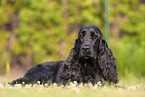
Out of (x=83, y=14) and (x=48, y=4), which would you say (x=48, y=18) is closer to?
(x=48, y=4)

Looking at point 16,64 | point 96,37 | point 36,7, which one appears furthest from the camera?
point 16,64

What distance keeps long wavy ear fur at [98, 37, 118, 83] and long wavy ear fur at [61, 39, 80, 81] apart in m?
0.52

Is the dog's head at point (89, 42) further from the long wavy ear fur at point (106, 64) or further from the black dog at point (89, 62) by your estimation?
the long wavy ear fur at point (106, 64)

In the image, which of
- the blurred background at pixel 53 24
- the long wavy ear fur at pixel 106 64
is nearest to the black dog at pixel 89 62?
the long wavy ear fur at pixel 106 64

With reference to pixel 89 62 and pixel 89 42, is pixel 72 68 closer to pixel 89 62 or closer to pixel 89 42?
pixel 89 62

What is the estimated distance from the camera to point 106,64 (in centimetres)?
634

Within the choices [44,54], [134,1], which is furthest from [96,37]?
[134,1]

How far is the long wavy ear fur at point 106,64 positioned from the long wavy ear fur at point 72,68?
1.70ft

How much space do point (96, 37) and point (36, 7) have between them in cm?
1893

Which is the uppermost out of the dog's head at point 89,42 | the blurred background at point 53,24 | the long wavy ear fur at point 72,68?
the blurred background at point 53,24

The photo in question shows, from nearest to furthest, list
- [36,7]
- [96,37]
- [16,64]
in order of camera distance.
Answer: [96,37] → [36,7] → [16,64]

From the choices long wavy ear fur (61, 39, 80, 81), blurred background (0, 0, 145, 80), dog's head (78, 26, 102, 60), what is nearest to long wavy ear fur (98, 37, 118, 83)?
dog's head (78, 26, 102, 60)

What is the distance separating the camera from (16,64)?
2675 cm

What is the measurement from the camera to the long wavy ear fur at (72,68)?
→ 6250 millimetres
